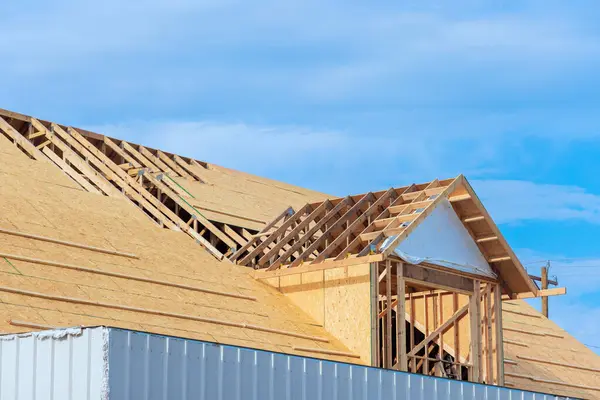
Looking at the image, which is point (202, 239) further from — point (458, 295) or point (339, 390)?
point (339, 390)

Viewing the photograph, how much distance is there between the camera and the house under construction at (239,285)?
533 inches

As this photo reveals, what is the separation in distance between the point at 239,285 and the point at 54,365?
852 centimetres

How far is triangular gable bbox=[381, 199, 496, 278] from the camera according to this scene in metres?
21.6

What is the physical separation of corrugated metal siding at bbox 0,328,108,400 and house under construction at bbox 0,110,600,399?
0.06 ft

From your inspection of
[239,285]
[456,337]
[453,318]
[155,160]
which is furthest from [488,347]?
[155,160]

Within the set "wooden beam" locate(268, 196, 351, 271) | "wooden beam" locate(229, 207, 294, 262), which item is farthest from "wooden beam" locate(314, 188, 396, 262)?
"wooden beam" locate(229, 207, 294, 262)

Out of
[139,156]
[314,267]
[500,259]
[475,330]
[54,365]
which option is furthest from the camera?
[139,156]

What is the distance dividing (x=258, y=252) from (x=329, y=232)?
1.41m

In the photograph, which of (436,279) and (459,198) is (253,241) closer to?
(436,279)

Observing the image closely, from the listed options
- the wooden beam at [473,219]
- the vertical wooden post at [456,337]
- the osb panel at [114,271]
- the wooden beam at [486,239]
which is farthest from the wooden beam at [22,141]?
the wooden beam at [486,239]

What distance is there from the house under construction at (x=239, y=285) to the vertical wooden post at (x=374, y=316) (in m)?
0.04

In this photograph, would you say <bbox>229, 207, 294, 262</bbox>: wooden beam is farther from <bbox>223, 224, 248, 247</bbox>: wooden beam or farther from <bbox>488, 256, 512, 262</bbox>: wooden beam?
<bbox>488, 256, 512, 262</bbox>: wooden beam

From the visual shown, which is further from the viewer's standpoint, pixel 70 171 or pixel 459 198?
pixel 70 171

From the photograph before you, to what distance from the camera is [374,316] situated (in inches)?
800
